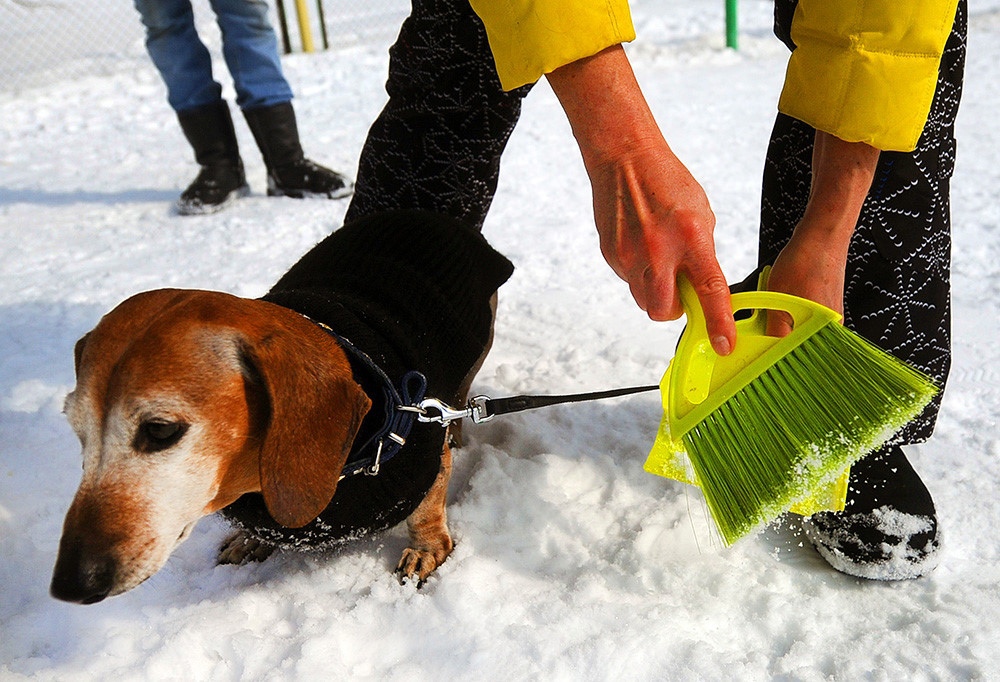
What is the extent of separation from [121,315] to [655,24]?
23.3ft

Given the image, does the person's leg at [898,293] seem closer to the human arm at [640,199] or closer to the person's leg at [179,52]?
the human arm at [640,199]

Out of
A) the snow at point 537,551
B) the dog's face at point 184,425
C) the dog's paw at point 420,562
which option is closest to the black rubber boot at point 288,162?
the snow at point 537,551

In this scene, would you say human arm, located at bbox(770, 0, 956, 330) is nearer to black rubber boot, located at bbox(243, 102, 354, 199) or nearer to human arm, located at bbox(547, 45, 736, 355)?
human arm, located at bbox(547, 45, 736, 355)

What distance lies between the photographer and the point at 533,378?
2.47 meters

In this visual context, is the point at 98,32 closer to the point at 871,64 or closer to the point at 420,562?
the point at 420,562

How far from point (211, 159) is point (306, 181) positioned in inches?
17.5

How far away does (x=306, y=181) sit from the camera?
13.0ft

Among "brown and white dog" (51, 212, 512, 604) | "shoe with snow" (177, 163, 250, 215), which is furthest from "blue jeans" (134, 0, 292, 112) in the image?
"brown and white dog" (51, 212, 512, 604)

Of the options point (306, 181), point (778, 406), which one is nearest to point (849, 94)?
point (778, 406)

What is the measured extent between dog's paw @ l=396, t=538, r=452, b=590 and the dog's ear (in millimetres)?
392

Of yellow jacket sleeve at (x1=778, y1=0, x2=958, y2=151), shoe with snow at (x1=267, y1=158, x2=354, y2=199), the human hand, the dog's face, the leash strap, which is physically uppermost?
yellow jacket sleeve at (x1=778, y1=0, x2=958, y2=151)

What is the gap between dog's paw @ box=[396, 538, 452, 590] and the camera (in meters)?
1.77

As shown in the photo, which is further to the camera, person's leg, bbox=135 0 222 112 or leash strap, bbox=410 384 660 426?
person's leg, bbox=135 0 222 112

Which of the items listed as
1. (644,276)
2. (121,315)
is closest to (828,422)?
(644,276)
